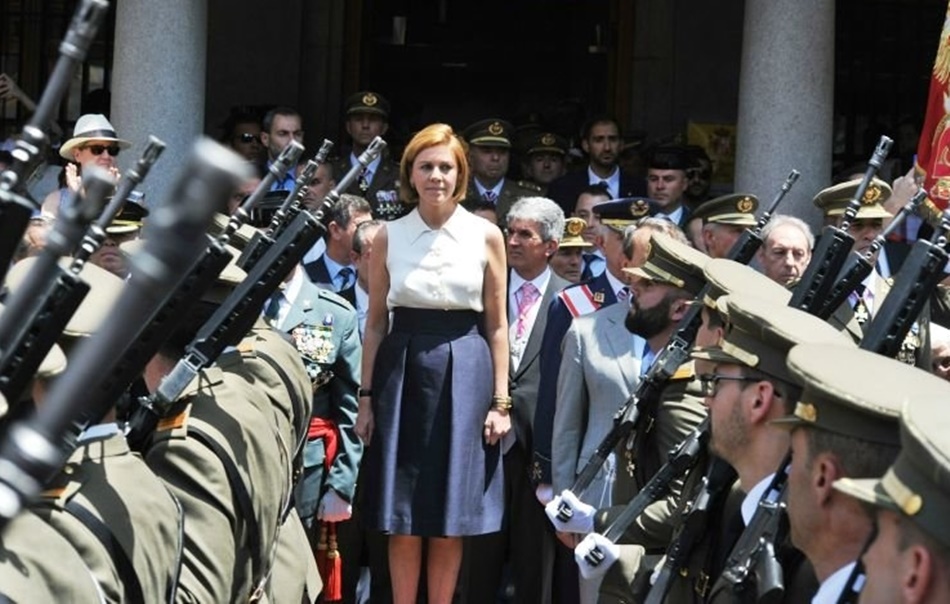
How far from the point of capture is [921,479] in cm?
239

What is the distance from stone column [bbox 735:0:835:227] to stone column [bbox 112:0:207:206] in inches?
118

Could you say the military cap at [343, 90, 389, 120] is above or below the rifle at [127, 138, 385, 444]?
above

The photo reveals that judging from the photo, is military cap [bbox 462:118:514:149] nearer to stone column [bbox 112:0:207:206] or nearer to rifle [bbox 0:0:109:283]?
stone column [bbox 112:0:207:206]

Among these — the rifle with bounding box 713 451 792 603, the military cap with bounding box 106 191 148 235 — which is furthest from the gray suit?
the rifle with bounding box 713 451 792 603

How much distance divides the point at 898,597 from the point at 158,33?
28.5 ft

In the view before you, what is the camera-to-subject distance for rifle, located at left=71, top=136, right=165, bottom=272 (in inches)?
114

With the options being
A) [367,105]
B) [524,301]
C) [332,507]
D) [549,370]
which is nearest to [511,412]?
[549,370]

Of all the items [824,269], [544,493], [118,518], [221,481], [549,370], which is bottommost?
[544,493]

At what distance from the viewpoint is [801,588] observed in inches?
148

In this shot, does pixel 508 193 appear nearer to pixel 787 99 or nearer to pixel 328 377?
pixel 787 99

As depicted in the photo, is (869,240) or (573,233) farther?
(573,233)

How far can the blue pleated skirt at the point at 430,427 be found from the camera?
7.33 meters

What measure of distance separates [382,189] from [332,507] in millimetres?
3229

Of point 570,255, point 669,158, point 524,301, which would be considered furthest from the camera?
point 669,158
